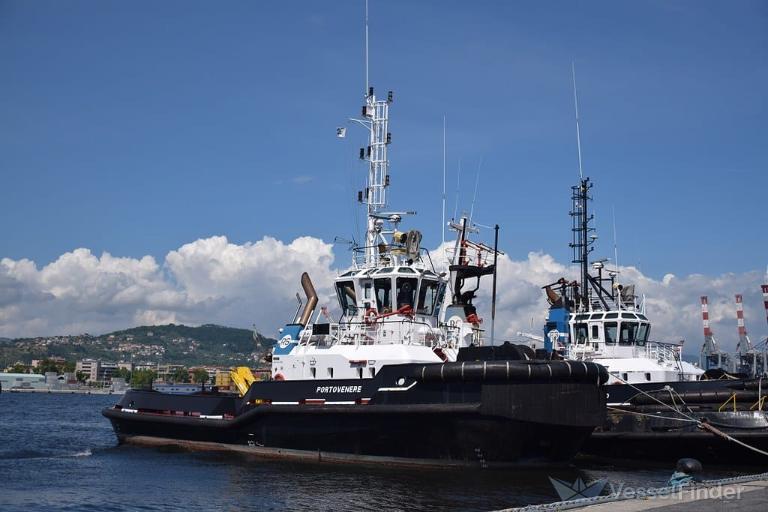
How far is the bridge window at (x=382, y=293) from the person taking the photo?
1966 cm

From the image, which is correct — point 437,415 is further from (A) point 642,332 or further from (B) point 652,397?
(A) point 642,332

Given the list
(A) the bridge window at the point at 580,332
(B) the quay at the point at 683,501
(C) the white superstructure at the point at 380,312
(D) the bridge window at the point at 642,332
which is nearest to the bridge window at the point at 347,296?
(C) the white superstructure at the point at 380,312

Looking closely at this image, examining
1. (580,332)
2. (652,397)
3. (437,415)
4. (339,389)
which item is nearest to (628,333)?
(580,332)

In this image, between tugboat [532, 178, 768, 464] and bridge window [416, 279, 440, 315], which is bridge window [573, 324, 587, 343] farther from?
bridge window [416, 279, 440, 315]

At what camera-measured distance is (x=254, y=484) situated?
51.0 feet

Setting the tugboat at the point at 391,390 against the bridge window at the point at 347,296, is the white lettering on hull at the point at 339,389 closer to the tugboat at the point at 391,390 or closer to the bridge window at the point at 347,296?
the tugboat at the point at 391,390

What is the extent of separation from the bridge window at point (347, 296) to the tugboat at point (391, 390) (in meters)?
0.03

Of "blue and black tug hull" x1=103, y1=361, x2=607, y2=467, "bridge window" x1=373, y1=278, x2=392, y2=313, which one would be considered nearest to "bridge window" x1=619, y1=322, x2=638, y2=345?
"blue and black tug hull" x1=103, y1=361, x2=607, y2=467

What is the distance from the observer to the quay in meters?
8.91

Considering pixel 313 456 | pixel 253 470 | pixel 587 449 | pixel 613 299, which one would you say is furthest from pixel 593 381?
pixel 613 299

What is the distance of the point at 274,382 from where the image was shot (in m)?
18.6

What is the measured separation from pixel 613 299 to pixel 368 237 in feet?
35.4

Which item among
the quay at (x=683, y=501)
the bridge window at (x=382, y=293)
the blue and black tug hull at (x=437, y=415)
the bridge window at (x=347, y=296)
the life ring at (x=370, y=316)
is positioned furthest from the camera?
the bridge window at (x=347, y=296)

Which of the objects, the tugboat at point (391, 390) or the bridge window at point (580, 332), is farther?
→ the bridge window at point (580, 332)
